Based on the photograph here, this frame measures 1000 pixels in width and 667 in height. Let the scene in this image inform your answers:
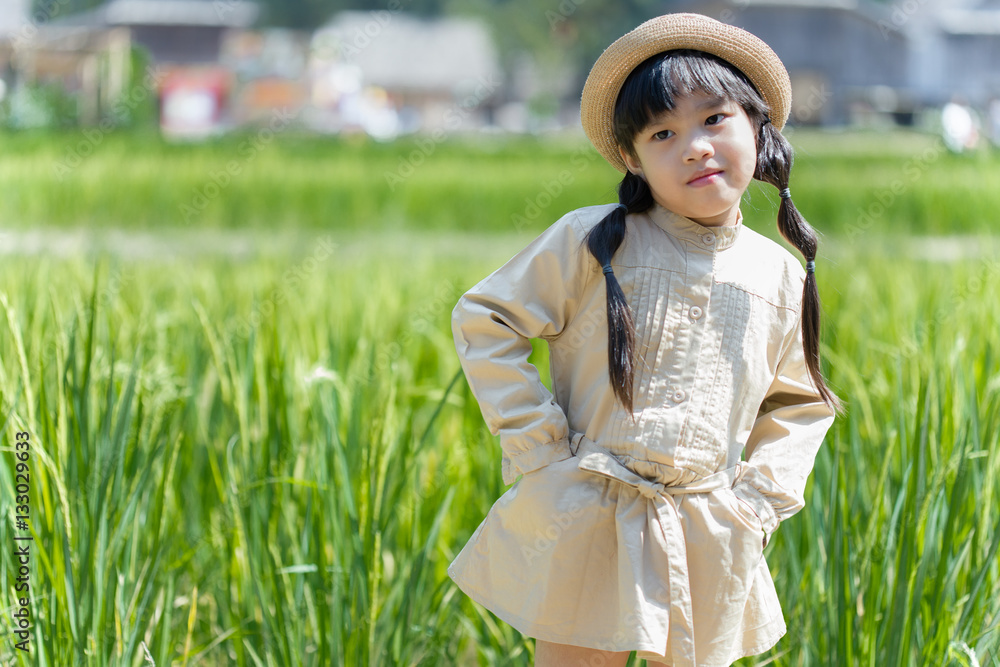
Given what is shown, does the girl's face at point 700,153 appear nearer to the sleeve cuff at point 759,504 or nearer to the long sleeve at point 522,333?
the long sleeve at point 522,333

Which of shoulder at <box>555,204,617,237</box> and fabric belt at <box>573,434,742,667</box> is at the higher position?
shoulder at <box>555,204,617,237</box>

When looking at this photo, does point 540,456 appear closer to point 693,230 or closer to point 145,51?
point 693,230

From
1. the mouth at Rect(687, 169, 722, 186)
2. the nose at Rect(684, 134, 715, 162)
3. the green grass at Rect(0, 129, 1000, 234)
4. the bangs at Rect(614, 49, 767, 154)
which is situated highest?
the green grass at Rect(0, 129, 1000, 234)

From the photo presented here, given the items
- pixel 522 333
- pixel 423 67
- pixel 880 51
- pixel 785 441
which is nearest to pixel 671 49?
pixel 522 333

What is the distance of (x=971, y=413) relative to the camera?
4.73ft

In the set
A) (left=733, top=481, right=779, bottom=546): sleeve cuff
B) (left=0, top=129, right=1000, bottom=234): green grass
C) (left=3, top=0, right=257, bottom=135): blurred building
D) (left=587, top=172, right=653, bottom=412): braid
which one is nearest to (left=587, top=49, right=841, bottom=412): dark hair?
(left=587, top=172, right=653, bottom=412): braid

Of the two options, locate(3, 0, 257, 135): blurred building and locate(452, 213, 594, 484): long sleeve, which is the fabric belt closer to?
locate(452, 213, 594, 484): long sleeve

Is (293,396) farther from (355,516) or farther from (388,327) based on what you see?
(388,327)

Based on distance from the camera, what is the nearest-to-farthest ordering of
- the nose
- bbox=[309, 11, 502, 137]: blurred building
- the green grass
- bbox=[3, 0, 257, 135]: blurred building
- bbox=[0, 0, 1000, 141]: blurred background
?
the nose
the green grass
bbox=[3, 0, 257, 135]: blurred building
bbox=[0, 0, 1000, 141]: blurred background
bbox=[309, 11, 502, 137]: blurred building

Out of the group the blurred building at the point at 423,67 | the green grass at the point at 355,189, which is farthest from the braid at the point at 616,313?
the blurred building at the point at 423,67

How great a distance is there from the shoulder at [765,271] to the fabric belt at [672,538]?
0.24 m

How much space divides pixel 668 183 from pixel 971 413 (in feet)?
2.60

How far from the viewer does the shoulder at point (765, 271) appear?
1027mm

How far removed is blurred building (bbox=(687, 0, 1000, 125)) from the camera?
35.3 metres
